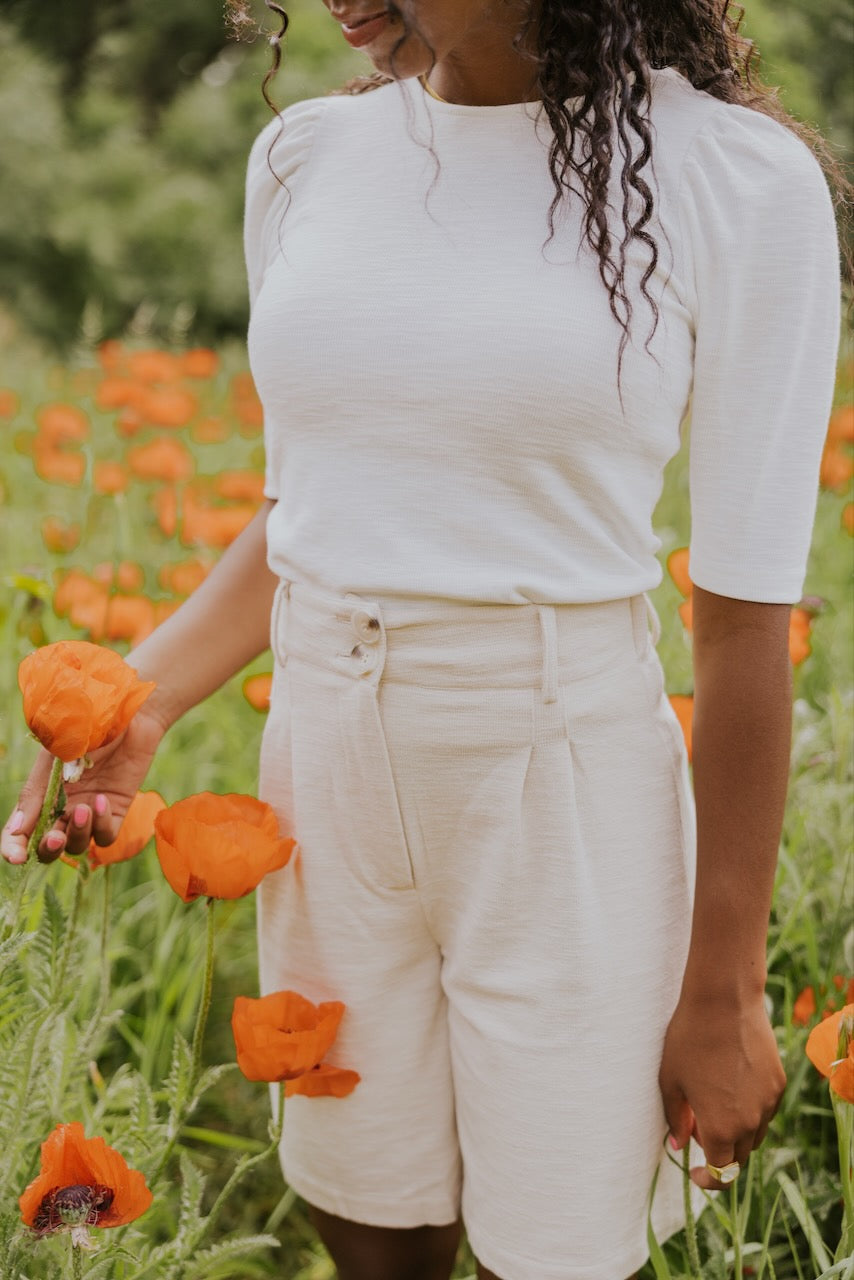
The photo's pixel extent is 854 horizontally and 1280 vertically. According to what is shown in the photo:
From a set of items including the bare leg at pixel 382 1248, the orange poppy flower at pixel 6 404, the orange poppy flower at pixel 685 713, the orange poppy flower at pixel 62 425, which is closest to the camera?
the bare leg at pixel 382 1248

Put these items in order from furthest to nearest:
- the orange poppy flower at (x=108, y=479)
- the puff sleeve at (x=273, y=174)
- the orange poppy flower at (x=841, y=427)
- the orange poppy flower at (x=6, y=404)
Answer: the orange poppy flower at (x=6, y=404) → the orange poppy flower at (x=841, y=427) → the orange poppy flower at (x=108, y=479) → the puff sleeve at (x=273, y=174)

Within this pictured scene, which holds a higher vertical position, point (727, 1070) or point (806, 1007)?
point (727, 1070)

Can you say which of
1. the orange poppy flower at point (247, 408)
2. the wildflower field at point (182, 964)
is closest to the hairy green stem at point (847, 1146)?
the wildflower field at point (182, 964)

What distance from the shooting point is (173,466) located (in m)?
2.38

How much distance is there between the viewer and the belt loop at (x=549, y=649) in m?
0.92

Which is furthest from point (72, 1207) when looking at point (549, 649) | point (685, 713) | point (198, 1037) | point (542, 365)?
point (685, 713)

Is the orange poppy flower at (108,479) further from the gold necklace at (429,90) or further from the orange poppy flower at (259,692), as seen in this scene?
the gold necklace at (429,90)

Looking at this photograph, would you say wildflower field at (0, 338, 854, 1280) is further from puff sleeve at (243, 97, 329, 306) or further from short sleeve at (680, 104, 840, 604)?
puff sleeve at (243, 97, 329, 306)

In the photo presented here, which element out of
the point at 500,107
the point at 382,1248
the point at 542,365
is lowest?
the point at 382,1248

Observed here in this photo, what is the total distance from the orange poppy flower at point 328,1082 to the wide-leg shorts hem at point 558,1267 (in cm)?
17

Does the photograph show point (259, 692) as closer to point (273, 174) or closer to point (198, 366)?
point (273, 174)

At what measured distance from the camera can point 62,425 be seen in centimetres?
266

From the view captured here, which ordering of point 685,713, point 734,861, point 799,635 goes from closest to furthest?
point 734,861 → point 685,713 → point 799,635

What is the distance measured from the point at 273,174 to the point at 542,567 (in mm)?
415
